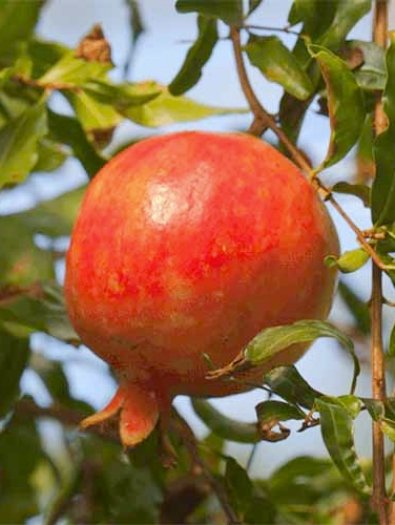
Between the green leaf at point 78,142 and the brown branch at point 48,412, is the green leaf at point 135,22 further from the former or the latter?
the brown branch at point 48,412

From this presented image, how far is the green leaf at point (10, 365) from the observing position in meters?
1.15

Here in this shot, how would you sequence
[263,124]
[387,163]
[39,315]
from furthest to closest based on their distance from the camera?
[39,315]
[263,124]
[387,163]

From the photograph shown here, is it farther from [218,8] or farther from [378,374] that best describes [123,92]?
[378,374]

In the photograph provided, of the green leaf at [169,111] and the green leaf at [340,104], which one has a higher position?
the green leaf at [340,104]

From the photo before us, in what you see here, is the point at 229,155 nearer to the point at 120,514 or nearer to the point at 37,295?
the point at 37,295

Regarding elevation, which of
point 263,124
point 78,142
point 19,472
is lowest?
point 19,472

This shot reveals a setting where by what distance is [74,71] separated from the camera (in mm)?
1142

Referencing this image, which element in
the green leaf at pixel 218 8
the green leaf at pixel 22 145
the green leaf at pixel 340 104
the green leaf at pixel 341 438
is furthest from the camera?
the green leaf at pixel 22 145

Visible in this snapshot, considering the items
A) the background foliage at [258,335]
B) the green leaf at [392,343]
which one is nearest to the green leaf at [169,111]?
the background foliage at [258,335]

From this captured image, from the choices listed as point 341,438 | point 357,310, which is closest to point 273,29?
point 341,438

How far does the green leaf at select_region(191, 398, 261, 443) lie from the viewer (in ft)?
3.71

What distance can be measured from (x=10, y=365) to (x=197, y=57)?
315mm

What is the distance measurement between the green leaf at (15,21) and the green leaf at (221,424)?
0.35 metres

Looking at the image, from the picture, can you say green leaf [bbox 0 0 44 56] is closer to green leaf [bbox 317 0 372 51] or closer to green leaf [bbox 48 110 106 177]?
green leaf [bbox 48 110 106 177]
